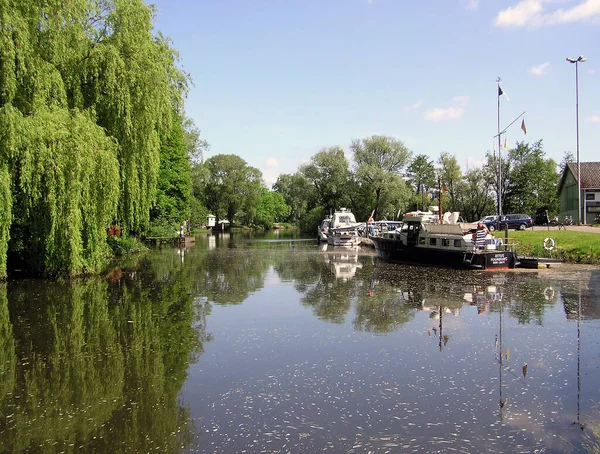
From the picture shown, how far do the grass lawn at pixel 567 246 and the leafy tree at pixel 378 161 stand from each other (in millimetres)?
33306

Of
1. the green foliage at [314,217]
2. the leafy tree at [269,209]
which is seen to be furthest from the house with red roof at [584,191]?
the leafy tree at [269,209]

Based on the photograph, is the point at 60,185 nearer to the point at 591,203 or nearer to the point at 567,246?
the point at 567,246

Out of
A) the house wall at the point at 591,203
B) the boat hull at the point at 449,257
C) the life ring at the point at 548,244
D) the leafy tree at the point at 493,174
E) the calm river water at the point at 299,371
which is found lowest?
the calm river water at the point at 299,371

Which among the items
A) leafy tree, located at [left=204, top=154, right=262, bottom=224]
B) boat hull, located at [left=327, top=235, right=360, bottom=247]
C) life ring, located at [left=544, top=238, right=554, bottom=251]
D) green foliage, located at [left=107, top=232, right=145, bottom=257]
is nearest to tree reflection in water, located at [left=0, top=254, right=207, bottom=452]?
green foliage, located at [left=107, top=232, right=145, bottom=257]

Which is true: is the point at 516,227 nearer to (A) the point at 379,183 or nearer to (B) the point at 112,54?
(A) the point at 379,183

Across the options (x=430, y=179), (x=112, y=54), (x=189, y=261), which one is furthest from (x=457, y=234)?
(x=430, y=179)

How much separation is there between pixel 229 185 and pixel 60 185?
74.5m

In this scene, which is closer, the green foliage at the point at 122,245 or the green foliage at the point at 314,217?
the green foliage at the point at 122,245

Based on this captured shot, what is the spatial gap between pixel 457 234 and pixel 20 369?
2230 centimetres

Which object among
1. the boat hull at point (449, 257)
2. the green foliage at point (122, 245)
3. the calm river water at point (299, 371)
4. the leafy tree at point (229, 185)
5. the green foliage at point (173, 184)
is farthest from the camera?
the leafy tree at point (229, 185)

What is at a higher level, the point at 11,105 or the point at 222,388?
the point at 11,105

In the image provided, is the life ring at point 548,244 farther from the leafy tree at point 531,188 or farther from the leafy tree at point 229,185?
the leafy tree at point 229,185

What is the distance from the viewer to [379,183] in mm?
65750

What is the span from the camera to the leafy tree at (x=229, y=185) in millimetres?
92062
